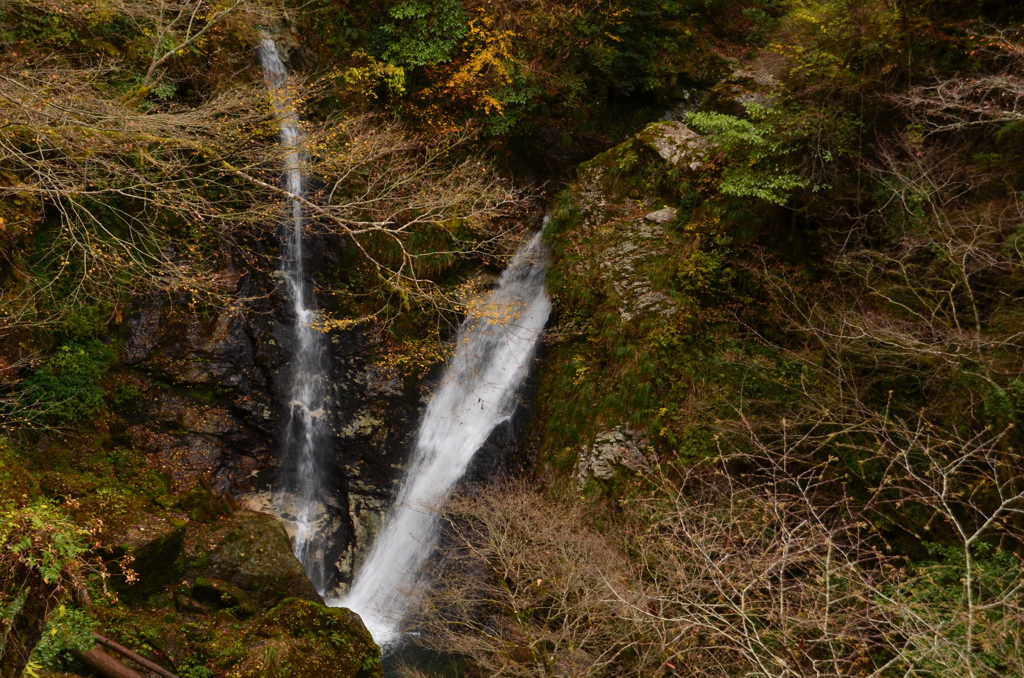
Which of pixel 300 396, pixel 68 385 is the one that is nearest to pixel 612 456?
pixel 300 396

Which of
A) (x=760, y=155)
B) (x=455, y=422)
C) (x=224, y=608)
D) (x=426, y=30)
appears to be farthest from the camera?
(x=426, y=30)

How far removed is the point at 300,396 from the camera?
10.8m

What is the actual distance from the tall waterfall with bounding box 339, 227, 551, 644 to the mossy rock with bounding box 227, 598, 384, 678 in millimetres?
2097

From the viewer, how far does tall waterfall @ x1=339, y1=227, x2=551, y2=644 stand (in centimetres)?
995

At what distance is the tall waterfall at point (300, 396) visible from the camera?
1035cm

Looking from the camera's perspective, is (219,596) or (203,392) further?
(203,392)

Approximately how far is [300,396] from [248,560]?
3.65 meters

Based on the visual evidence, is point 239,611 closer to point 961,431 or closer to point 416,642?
point 416,642

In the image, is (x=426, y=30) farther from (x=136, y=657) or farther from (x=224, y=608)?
(x=136, y=657)

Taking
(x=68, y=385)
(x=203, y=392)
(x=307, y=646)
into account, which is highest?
(x=68, y=385)

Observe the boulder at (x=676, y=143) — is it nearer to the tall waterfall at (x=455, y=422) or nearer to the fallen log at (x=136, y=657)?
the tall waterfall at (x=455, y=422)

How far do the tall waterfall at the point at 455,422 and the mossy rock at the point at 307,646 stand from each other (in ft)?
6.88

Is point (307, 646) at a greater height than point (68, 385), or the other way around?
point (68, 385)

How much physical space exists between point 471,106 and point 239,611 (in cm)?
1044
